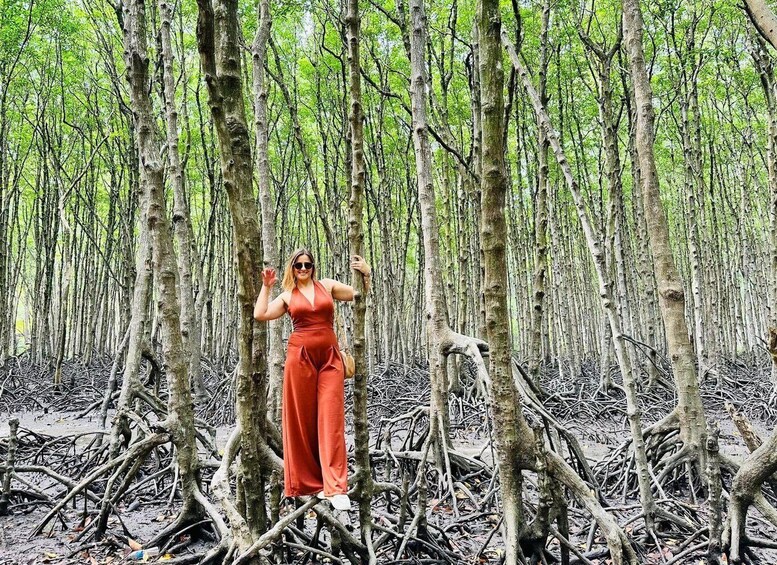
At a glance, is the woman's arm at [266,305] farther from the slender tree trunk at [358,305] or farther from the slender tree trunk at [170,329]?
the slender tree trunk at [170,329]

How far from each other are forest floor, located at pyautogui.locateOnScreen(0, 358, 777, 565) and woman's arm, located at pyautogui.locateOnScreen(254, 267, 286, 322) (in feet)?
5.24

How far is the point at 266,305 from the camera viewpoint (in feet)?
9.28

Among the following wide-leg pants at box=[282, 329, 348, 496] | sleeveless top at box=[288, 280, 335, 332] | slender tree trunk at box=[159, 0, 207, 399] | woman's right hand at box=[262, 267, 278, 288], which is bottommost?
wide-leg pants at box=[282, 329, 348, 496]

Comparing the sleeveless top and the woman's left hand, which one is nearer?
the woman's left hand

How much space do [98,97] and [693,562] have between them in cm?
1454

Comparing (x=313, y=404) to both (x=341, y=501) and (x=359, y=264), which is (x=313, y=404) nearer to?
(x=341, y=501)

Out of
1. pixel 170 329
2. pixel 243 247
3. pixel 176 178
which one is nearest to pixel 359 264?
pixel 243 247

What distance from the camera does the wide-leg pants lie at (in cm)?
294

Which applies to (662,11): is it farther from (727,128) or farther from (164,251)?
(164,251)

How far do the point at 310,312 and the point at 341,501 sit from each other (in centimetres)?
102

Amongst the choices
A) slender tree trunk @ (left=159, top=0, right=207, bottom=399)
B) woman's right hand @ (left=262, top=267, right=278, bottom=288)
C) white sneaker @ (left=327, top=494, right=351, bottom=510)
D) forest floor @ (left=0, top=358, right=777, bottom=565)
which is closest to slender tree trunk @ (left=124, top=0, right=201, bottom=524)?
forest floor @ (left=0, top=358, right=777, bottom=565)

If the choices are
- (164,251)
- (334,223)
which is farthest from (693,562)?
(334,223)

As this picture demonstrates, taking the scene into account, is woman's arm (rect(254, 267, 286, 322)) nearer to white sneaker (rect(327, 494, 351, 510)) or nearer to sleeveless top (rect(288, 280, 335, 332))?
sleeveless top (rect(288, 280, 335, 332))

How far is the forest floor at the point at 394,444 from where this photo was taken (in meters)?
3.63
